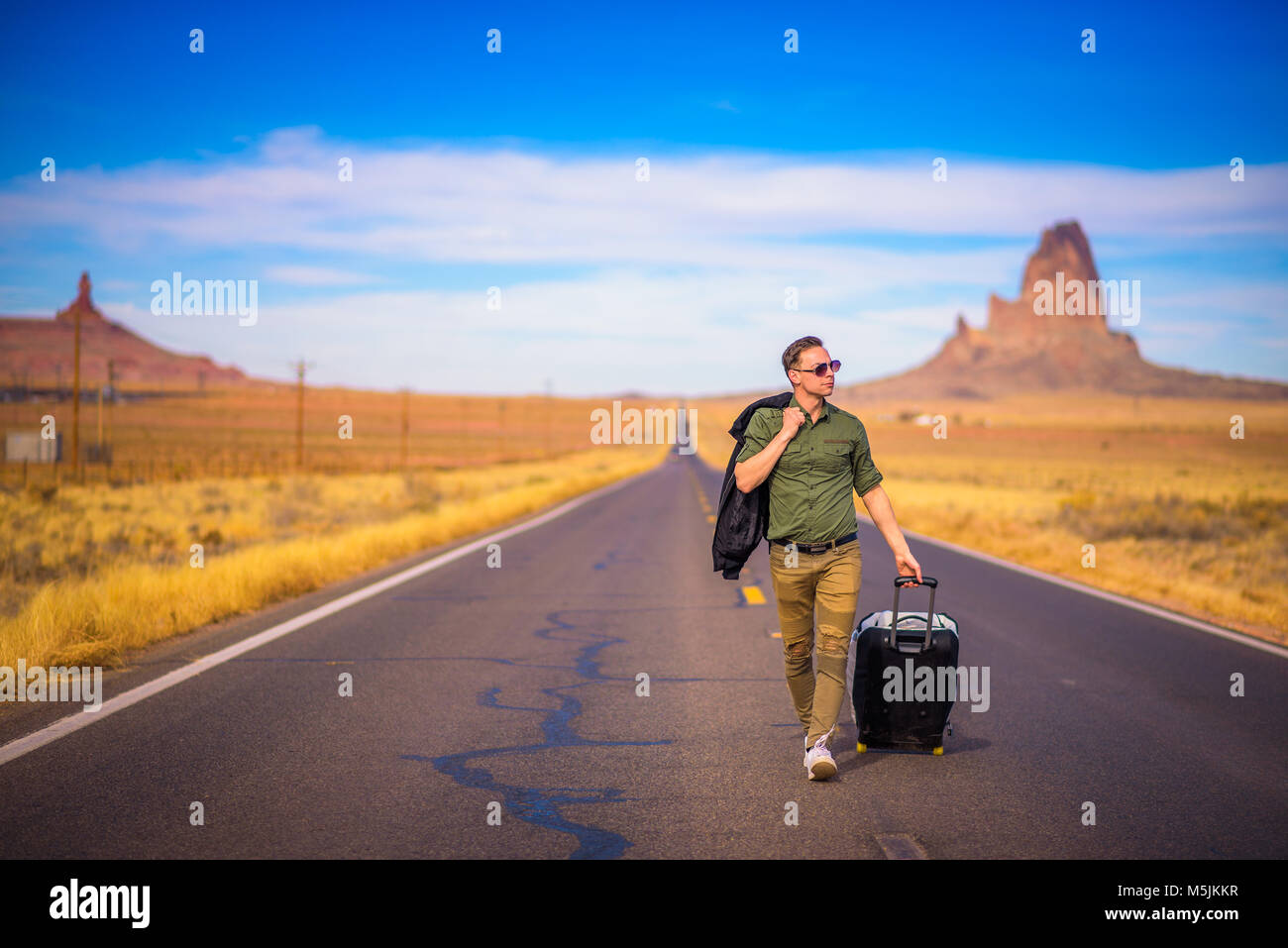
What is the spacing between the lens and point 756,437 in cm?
519

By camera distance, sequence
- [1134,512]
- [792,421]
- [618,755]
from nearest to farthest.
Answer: [792,421]
[618,755]
[1134,512]

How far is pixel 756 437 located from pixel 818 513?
1.60ft

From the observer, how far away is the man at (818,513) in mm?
5098

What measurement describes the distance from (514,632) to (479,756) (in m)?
3.91

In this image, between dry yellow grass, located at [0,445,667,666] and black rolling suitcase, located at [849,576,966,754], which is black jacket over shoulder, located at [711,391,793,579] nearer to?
black rolling suitcase, located at [849,576,966,754]

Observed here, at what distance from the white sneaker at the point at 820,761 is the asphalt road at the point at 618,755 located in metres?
0.07

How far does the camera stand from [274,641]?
862cm

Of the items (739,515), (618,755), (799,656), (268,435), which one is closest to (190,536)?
(618,755)

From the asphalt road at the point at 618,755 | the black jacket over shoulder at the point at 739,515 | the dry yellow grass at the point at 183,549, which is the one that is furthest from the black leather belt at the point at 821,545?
the dry yellow grass at the point at 183,549

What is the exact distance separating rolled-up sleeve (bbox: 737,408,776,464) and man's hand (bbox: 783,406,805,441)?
Result: 0.15 m

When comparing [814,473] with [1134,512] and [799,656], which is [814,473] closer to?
[799,656]

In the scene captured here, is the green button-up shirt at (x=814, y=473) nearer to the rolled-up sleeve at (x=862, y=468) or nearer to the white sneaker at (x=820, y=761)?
the rolled-up sleeve at (x=862, y=468)
